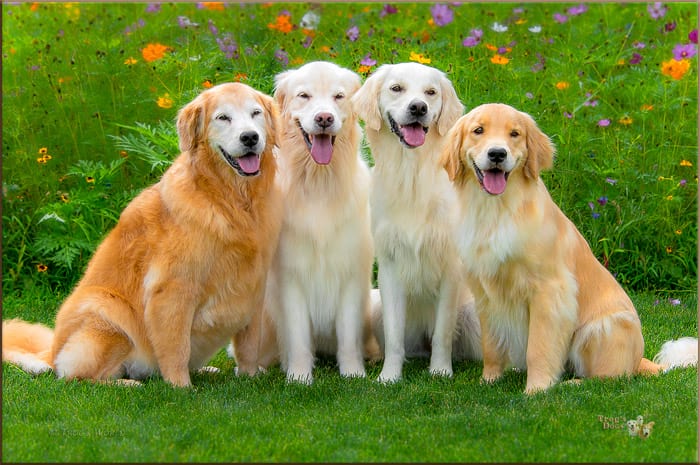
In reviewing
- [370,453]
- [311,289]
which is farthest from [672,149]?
[370,453]

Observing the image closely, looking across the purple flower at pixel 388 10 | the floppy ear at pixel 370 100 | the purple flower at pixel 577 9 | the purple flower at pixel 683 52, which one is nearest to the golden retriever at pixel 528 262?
the floppy ear at pixel 370 100

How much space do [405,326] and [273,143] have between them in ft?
4.31

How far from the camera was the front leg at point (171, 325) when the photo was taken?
15.5ft

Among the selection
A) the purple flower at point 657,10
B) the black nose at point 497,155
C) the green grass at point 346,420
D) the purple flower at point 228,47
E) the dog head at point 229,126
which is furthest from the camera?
the purple flower at point 657,10

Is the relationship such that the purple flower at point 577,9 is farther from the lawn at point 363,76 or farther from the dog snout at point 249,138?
the dog snout at point 249,138

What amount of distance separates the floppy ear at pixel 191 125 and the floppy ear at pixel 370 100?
2.77 feet

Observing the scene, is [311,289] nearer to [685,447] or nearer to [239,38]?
[685,447]

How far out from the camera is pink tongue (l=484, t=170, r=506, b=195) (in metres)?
4.52

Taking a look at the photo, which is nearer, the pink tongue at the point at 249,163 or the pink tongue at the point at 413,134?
the pink tongue at the point at 249,163

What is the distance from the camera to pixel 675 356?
16.8 ft

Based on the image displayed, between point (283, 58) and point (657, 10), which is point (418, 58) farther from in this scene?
point (657, 10)

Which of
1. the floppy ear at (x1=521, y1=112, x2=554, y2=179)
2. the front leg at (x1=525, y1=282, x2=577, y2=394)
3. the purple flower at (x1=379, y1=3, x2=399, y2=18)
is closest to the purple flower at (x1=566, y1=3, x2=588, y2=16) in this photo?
the purple flower at (x1=379, y1=3, x2=399, y2=18)

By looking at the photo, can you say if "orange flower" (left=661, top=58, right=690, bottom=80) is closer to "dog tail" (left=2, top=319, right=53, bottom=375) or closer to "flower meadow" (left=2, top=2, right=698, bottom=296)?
"flower meadow" (left=2, top=2, right=698, bottom=296)

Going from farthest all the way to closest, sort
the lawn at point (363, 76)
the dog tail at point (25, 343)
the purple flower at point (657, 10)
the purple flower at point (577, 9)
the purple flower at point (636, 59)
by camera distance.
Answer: the purple flower at point (657, 10), the purple flower at point (577, 9), the purple flower at point (636, 59), the dog tail at point (25, 343), the lawn at point (363, 76)
